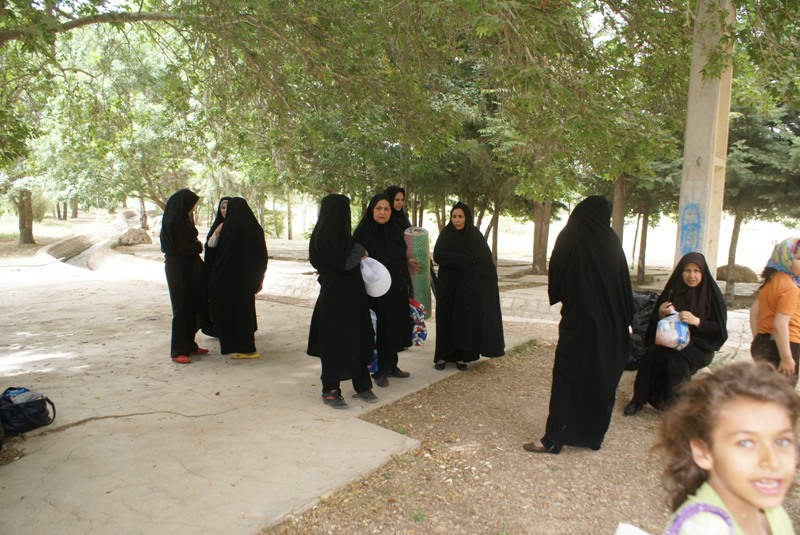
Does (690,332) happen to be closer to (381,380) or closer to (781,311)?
(781,311)

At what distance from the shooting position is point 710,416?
116 cm

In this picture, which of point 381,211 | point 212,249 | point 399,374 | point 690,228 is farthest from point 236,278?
point 690,228

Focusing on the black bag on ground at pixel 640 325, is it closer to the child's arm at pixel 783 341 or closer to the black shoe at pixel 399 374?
the child's arm at pixel 783 341

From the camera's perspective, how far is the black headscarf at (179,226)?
214 inches

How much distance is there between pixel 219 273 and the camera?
5.60 m

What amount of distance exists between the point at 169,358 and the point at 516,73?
14.7 ft

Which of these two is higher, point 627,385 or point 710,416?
point 710,416

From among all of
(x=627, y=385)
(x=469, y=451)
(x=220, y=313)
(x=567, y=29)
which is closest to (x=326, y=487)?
(x=469, y=451)

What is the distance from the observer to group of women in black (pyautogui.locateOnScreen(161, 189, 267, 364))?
5508mm

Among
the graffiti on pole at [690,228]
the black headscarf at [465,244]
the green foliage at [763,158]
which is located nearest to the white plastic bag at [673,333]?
the graffiti on pole at [690,228]

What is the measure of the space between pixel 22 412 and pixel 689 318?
4731mm

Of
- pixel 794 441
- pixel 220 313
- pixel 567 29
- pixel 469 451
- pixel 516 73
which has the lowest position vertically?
pixel 469 451

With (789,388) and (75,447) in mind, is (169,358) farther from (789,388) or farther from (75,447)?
(789,388)

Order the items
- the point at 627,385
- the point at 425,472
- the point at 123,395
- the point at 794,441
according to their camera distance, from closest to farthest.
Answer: the point at 794,441
the point at 425,472
the point at 123,395
the point at 627,385
